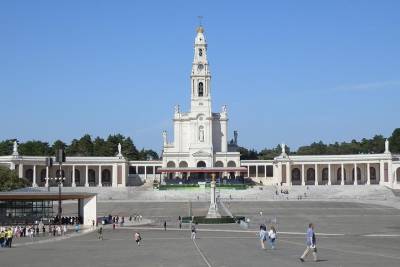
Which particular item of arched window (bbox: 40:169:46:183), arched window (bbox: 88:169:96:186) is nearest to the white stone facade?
arched window (bbox: 88:169:96:186)

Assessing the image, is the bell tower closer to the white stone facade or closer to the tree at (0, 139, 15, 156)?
the white stone facade

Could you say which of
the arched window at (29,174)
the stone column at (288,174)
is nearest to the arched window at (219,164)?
the stone column at (288,174)

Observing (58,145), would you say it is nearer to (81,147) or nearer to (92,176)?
(81,147)

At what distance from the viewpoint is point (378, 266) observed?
27.4 m

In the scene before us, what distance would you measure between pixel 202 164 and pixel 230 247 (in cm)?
8848

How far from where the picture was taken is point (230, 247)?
3791cm

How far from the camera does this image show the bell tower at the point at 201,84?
128 m

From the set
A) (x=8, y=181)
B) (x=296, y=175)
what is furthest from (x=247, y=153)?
(x=8, y=181)

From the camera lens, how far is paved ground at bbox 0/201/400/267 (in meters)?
30.4

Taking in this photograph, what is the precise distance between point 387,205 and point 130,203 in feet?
102

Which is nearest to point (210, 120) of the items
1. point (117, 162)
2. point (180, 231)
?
point (117, 162)

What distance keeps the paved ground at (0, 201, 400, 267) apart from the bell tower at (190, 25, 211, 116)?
2305 inches

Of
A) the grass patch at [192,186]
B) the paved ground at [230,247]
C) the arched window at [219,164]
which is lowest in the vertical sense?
the paved ground at [230,247]

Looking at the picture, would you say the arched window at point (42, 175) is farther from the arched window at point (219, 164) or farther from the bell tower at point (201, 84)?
the arched window at point (219, 164)
